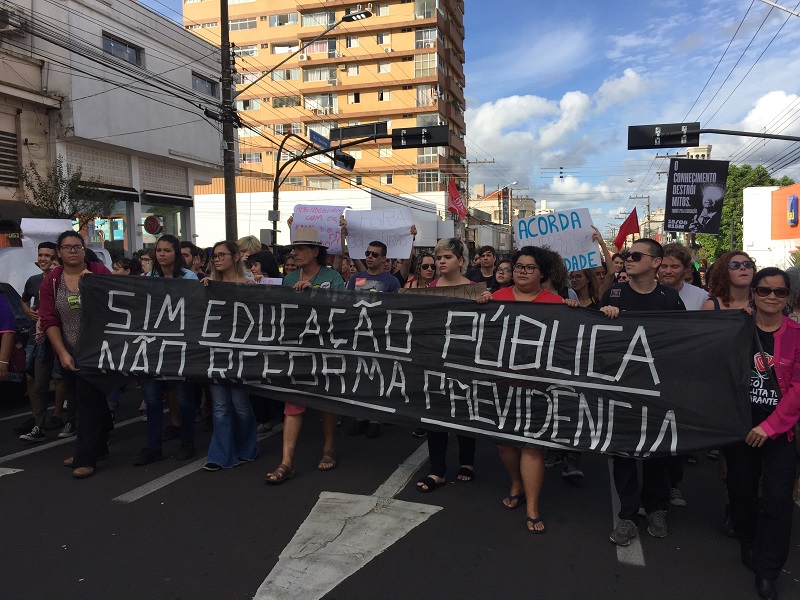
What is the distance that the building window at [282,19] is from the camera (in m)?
52.0

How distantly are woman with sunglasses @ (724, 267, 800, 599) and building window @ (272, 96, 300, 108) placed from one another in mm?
53001

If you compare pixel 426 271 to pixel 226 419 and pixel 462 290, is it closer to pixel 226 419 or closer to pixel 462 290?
pixel 462 290

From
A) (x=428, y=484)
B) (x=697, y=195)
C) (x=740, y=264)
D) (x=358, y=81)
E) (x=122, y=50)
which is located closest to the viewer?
(x=740, y=264)

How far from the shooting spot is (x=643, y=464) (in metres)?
3.81

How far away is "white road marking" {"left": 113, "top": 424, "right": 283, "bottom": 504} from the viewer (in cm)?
427

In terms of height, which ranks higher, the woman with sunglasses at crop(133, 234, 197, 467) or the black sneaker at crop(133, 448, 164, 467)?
the woman with sunglasses at crop(133, 234, 197, 467)

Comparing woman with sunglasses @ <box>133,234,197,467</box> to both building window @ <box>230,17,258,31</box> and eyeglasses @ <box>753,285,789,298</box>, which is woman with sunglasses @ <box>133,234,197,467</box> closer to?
eyeglasses @ <box>753,285,789,298</box>

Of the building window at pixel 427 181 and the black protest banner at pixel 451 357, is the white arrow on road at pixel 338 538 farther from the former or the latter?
the building window at pixel 427 181

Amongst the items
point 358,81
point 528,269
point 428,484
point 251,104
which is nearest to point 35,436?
point 428,484

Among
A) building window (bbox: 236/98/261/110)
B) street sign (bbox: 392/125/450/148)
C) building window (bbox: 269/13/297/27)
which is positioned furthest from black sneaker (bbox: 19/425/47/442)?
building window (bbox: 269/13/297/27)

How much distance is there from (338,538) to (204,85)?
22.4 metres

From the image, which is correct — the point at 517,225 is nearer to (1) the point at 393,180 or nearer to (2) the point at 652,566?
(2) the point at 652,566

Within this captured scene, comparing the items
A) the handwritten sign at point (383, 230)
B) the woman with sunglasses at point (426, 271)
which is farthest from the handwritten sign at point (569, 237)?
the handwritten sign at point (383, 230)

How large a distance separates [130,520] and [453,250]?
3.04 meters
